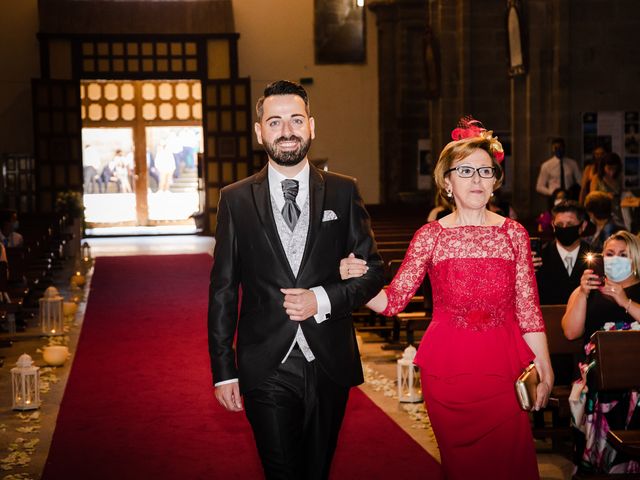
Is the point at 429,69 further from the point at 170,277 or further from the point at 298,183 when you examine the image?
the point at 298,183

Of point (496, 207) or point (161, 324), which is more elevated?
point (496, 207)

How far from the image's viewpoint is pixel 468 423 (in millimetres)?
3828

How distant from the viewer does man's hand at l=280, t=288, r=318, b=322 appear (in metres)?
3.59

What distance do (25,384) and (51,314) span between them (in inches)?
130

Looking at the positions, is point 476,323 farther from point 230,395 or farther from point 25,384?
point 25,384

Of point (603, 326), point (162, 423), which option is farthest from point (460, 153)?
point (162, 423)

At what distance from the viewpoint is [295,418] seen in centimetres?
370

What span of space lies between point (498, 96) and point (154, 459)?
13720 mm

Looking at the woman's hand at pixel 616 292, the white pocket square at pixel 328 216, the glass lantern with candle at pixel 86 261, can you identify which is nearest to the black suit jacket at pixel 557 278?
the woman's hand at pixel 616 292

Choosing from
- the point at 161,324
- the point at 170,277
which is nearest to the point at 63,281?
the point at 170,277

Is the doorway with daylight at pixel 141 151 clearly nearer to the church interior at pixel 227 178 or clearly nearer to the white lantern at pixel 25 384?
the church interior at pixel 227 178

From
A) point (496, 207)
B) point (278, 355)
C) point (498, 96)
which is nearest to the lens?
point (278, 355)

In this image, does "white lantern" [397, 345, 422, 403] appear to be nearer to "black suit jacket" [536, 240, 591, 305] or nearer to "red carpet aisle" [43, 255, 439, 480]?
"red carpet aisle" [43, 255, 439, 480]

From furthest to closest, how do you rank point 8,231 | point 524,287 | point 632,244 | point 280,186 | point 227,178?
point 227,178 → point 8,231 → point 632,244 → point 524,287 → point 280,186
